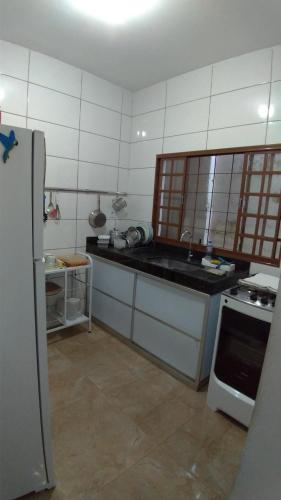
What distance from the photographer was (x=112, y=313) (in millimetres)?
2488

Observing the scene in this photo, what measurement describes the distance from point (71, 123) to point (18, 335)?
2002 mm

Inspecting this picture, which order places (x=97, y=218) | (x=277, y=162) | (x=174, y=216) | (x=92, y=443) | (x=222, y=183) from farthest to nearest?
(x=222, y=183) < (x=97, y=218) < (x=174, y=216) < (x=277, y=162) < (x=92, y=443)

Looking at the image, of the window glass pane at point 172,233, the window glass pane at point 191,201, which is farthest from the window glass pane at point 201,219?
the window glass pane at point 172,233

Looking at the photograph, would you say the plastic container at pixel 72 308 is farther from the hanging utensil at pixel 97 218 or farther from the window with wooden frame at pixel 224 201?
the window with wooden frame at pixel 224 201

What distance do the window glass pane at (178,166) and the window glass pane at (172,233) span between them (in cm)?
51

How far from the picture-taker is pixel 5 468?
3.31ft

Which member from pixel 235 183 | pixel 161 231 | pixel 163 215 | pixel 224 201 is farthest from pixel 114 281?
pixel 235 183

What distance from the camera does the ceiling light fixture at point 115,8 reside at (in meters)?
1.51

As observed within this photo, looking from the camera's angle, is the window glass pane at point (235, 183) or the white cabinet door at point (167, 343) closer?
the white cabinet door at point (167, 343)

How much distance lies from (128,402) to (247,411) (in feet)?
2.26

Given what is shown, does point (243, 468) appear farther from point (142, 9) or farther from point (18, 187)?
point (142, 9)

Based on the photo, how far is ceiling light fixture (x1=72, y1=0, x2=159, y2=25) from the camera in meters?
1.51

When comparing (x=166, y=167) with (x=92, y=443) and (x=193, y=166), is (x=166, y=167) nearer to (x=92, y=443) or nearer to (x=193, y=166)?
(x=193, y=166)

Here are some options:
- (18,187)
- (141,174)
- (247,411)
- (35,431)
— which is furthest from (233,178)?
(35,431)
